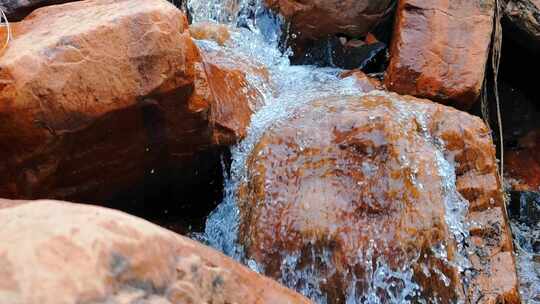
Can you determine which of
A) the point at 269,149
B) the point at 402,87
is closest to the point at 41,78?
the point at 269,149

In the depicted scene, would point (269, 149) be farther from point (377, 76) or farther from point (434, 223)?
point (377, 76)

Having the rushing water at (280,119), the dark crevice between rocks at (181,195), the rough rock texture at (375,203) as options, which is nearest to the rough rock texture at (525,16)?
the rushing water at (280,119)

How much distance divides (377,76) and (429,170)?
151 cm

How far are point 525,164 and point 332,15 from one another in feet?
6.31

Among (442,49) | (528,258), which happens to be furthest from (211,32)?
(528,258)

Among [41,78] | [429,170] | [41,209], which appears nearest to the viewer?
[41,209]

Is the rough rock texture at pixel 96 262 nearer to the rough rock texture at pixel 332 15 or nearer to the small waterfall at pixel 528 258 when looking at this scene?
the small waterfall at pixel 528 258

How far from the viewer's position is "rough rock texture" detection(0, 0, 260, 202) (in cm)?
266

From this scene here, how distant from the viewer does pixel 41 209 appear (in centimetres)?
152

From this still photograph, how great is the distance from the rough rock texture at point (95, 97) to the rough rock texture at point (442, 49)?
1482 millimetres

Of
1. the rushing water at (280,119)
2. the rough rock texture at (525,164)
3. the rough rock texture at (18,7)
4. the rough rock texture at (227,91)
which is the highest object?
the rough rock texture at (18,7)

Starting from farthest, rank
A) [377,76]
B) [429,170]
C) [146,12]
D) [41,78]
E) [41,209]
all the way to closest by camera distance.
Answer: [377,76] → [429,170] → [146,12] → [41,78] → [41,209]

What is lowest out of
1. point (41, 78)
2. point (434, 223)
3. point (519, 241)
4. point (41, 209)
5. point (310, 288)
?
point (519, 241)

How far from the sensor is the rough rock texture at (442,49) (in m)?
4.09
